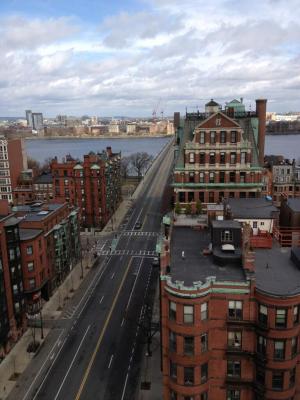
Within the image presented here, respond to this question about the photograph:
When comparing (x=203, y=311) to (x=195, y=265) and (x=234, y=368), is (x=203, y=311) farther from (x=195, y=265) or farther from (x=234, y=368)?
(x=234, y=368)

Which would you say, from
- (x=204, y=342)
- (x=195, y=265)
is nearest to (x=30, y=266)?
(x=195, y=265)

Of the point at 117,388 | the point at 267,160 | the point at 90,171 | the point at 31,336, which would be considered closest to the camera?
the point at 117,388

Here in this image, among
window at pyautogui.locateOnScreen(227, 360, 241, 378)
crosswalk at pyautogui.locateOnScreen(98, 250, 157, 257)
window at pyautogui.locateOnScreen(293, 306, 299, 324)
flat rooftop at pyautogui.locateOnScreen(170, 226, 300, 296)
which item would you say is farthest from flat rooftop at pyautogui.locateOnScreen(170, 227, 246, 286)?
crosswalk at pyautogui.locateOnScreen(98, 250, 157, 257)

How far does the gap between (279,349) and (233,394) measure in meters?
6.74

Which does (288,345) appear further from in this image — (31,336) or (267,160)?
(267,160)

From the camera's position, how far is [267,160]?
12888 centimetres

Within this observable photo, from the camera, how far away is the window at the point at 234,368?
3378 cm

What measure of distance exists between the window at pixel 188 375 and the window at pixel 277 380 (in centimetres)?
704

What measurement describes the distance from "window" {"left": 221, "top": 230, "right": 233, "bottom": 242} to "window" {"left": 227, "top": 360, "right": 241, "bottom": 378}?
11442mm

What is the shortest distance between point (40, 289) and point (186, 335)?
40.3m

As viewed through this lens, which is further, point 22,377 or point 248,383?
point 22,377

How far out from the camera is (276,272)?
116 ft

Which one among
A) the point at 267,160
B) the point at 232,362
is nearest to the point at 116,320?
the point at 232,362

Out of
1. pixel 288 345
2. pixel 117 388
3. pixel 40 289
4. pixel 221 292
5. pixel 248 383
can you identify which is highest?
pixel 221 292
